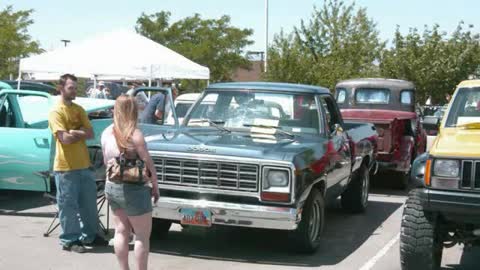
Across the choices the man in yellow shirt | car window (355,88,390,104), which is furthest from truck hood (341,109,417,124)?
the man in yellow shirt

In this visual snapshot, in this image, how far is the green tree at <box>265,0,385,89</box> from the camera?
2897 cm

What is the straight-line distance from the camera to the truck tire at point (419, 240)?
5840 millimetres

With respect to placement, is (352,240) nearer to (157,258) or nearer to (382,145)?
(157,258)

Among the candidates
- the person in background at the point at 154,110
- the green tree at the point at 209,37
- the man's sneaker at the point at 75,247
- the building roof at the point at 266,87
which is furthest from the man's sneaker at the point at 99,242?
the green tree at the point at 209,37

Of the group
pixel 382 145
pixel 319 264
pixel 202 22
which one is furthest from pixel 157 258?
pixel 202 22

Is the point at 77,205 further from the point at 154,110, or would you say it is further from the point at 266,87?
the point at 154,110

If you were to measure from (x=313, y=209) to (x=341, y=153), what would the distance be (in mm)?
1341

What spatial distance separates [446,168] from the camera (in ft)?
18.4

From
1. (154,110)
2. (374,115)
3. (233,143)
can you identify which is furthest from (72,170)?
(374,115)

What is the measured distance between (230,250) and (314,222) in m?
0.91

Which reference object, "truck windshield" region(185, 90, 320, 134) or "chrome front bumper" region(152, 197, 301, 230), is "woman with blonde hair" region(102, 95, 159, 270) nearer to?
"chrome front bumper" region(152, 197, 301, 230)

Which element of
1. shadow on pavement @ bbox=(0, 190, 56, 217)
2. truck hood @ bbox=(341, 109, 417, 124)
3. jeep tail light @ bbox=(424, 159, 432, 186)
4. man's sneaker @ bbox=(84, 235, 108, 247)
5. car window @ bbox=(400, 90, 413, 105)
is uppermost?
car window @ bbox=(400, 90, 413, 105)

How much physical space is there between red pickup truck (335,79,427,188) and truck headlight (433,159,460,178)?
5.94 metres

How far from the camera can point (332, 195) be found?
8.07 m
